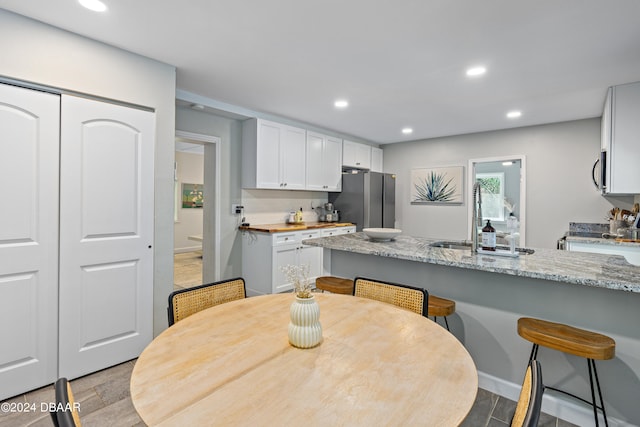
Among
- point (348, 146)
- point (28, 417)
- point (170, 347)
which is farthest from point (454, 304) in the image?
point (348, 146)

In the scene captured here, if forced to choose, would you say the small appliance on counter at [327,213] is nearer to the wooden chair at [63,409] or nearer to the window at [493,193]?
the window at [493,193]

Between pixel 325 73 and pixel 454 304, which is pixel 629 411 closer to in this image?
pixel 454 304

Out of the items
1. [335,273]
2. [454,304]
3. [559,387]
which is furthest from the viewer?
[335,273]

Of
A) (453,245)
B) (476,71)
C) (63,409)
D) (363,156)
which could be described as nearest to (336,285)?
(453,245)

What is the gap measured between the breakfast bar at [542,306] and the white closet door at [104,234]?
1.52 meters

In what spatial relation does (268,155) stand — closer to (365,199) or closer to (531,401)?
(365,199)

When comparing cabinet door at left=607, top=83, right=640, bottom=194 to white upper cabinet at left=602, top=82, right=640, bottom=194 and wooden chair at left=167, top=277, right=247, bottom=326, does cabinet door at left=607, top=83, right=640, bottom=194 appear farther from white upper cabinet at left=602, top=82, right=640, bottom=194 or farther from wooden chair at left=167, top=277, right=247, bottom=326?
wooden chair at left=167, top=277, right=247, bottom=326

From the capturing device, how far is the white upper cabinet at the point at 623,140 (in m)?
2.84

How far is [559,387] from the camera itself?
5.98 ft

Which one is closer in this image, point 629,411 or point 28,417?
point 629,411

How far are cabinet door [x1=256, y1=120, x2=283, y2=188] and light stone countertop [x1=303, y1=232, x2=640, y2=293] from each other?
181 centimetres

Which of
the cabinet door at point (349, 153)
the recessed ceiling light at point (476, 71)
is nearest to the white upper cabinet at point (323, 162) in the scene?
the cabinet door at point (349, 153)

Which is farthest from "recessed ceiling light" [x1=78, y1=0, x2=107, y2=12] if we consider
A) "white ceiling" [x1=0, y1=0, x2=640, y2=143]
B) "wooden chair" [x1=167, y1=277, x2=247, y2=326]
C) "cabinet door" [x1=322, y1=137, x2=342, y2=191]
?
"cabinet door" [x1=322, y1=137, x2=342, y2=191]

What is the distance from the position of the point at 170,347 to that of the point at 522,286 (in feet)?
6.26
